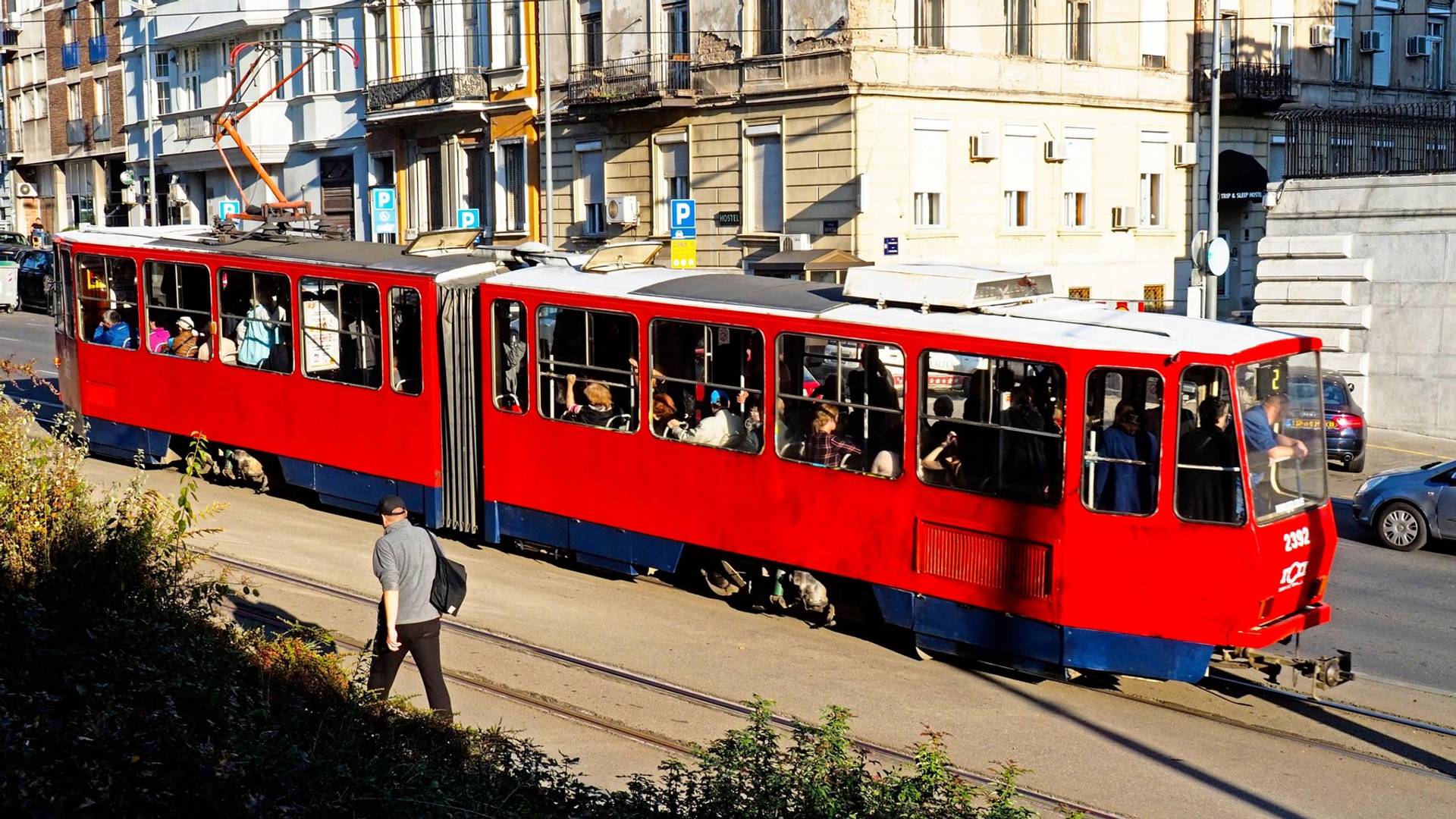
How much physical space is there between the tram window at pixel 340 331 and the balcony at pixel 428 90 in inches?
882

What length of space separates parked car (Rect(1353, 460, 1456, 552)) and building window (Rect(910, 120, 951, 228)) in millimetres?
14381

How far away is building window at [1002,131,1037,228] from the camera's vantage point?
32.2 meters

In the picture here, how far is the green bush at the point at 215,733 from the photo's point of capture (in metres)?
5.04

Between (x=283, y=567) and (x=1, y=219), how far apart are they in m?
61.2

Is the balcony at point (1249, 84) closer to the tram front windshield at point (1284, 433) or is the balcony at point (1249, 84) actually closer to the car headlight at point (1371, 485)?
the car headlight at point (1371, 485)

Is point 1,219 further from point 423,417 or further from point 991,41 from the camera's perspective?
point 423,417

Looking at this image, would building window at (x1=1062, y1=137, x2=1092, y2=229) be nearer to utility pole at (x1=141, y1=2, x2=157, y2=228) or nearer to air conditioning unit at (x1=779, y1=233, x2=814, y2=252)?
air conditioning unit at (x1=779, y1=233, x2=814, y2=252)

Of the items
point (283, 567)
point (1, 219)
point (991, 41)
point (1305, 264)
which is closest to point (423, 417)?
point (283, 567)

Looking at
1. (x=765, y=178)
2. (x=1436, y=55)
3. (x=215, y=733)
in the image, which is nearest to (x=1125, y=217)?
(x=765, y=178)

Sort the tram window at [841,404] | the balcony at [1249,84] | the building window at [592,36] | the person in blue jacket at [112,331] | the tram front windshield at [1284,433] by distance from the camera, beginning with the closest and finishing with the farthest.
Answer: the tram front windshield at [1284,433], the tram window at [841,404], the person in blue jacket at [112,331], the building window at [592,36], the balcony at [1249,84]

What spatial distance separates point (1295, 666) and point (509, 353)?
7.52m

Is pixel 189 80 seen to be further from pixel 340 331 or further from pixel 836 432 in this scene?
pixel 836 432

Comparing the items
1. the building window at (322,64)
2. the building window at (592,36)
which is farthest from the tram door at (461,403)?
the building window at (322,64)

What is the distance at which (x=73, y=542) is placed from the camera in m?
8.49
